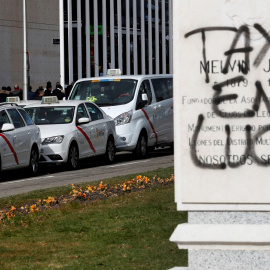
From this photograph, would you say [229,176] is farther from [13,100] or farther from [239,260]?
[13,100]

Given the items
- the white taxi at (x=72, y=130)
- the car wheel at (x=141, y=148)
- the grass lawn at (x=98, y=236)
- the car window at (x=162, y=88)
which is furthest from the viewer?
the car window at (x=162, y=88)

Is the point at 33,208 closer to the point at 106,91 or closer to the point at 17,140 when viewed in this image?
the point at 17,140

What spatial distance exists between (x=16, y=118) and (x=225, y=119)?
44.4 ft

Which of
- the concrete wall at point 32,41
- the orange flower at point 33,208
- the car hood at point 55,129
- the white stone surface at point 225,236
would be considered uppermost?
the concrete wall at point 32,41

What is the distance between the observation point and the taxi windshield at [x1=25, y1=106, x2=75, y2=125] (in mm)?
21094

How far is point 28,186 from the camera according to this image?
16797 millimetres

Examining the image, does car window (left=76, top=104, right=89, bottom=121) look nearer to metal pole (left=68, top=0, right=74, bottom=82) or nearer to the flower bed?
the flower bed

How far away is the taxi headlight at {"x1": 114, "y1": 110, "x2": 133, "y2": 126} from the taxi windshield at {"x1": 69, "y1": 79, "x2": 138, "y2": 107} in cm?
38

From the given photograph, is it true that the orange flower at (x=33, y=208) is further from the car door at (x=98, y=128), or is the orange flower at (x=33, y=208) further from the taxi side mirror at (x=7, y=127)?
→ the car door at (x=98, y=128)

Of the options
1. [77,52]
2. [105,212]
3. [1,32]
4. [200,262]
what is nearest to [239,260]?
[200,262]

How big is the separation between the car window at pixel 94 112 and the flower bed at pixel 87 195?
7726 mm

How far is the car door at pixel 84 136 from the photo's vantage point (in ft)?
68.0

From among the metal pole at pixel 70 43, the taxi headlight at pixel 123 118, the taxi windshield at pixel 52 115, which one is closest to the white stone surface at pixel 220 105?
the taxi windshield at pixel 52 115

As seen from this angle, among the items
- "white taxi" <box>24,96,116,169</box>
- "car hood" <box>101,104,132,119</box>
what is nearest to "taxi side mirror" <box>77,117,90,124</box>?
"white taxi" <box>24,96,116,169</box>
